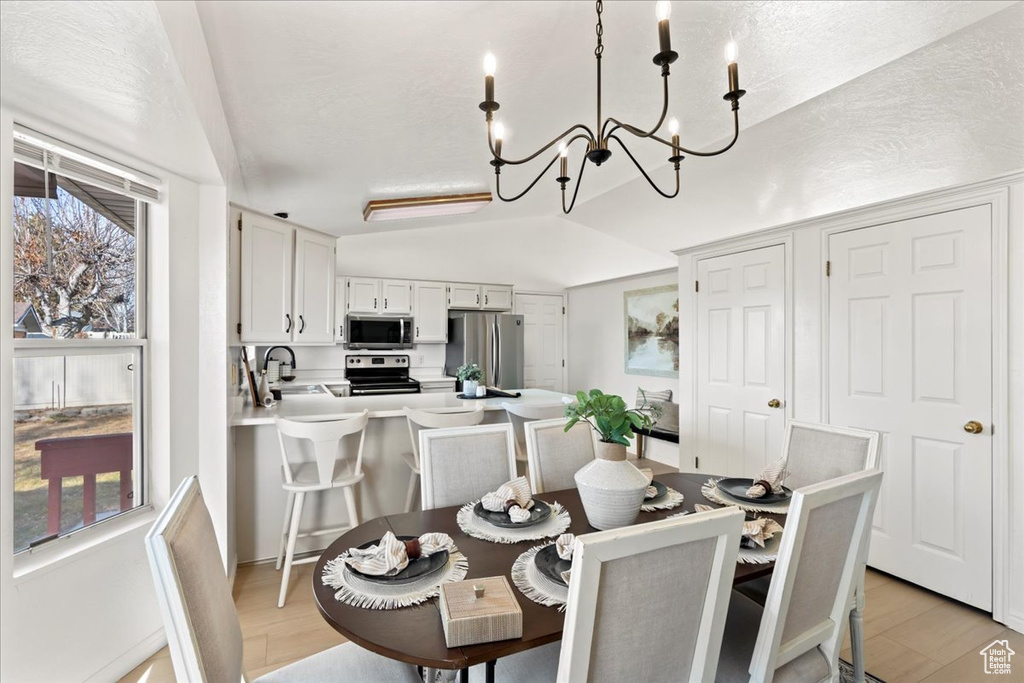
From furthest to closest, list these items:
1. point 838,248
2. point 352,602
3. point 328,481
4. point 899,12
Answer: point 838,248, point 328,481, point 899,12, point 352,602

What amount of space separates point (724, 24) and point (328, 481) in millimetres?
2625

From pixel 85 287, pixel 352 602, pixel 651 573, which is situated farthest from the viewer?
pixel 85 287

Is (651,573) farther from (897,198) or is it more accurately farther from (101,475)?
(897,198)

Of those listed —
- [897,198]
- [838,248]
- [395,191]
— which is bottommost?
[838,248]

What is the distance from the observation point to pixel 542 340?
6828mm

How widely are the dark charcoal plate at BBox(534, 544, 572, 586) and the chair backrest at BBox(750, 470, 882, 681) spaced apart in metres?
0.49

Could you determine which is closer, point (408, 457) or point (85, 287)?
point (85, 287)

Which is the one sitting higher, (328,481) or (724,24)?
(724,24)

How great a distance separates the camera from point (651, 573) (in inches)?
34.5

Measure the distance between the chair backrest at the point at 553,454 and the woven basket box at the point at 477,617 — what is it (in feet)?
3.54

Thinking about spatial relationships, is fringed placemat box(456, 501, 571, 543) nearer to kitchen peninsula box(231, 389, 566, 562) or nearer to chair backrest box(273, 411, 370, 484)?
chair backrest box(273, 411, 370, 484)

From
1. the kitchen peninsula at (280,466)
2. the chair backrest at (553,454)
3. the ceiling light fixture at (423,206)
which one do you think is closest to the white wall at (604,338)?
the ceiling light fixture at (423,206)

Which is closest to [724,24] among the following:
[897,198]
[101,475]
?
[897,198]

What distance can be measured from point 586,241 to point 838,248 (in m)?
3.04
